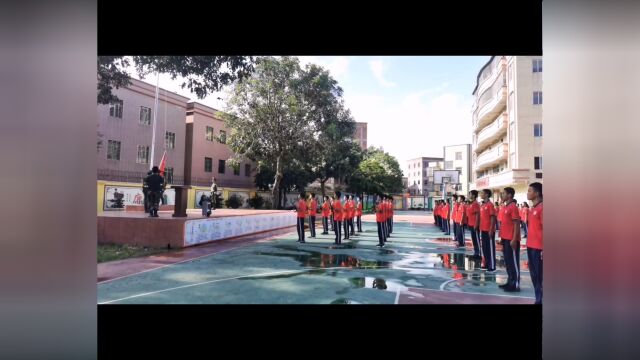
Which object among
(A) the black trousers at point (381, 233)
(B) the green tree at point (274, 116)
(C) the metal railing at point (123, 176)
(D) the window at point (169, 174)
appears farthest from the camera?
(D) the window at point (169, 174)

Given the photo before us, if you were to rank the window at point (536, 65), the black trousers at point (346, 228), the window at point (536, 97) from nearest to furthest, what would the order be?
the black trousers at point (346, 228), the window at point (536, 65), the window at point (536, 97)

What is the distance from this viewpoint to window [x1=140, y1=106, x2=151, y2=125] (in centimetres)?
1278

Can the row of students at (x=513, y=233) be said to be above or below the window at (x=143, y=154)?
below

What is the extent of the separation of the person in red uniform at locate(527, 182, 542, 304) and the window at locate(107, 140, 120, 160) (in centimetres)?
1195

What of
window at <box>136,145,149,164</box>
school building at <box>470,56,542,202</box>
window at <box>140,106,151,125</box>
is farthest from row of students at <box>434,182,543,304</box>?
window at <box>140,106,151,125</box>

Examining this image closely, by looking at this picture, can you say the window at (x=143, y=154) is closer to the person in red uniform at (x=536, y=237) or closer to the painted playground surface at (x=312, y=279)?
the painted playground surface at (x=312, y=279)

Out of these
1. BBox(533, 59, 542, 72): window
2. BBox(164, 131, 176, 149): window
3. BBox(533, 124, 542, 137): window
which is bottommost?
BBox(164, 131, 176, 149): window

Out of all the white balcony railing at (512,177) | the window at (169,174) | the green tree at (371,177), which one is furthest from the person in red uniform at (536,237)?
the green tree at (371,177)

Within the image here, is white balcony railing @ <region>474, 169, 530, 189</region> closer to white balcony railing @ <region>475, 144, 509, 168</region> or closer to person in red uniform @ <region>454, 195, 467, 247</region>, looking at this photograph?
white balcony railing @ <region>475, 144, 509, 168</region>

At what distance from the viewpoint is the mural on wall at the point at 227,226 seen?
786cm

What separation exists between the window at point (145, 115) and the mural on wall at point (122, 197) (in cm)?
277
